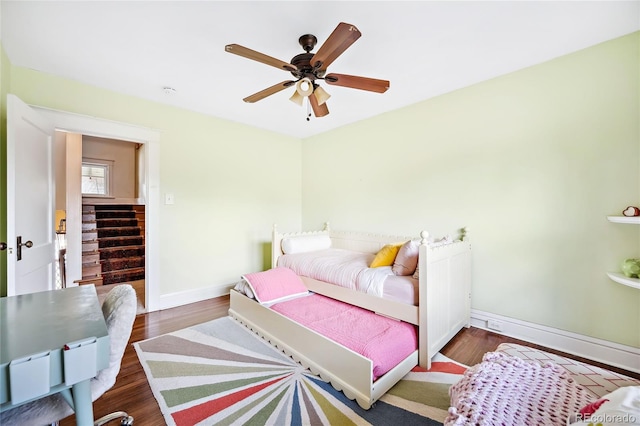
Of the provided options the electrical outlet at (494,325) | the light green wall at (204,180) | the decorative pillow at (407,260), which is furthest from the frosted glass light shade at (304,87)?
the electrical outlet at (494,325)

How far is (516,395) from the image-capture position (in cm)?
93

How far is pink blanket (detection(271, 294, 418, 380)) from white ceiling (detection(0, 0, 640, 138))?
2.10m

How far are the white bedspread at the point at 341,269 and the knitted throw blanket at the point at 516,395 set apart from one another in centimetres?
111

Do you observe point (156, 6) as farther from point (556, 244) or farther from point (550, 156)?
point (556, 244)

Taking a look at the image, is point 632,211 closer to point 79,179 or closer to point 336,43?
point 336,43

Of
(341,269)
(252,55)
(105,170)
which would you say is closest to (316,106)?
(252,55)

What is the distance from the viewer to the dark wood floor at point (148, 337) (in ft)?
4.85

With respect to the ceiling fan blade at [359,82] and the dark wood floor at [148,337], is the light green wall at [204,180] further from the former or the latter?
the ceiling fan blade at [359,82]

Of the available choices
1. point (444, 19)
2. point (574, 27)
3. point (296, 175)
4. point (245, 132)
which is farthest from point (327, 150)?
point (574, 27)

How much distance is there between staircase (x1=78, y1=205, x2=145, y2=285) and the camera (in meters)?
4.09

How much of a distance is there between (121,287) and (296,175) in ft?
10.8

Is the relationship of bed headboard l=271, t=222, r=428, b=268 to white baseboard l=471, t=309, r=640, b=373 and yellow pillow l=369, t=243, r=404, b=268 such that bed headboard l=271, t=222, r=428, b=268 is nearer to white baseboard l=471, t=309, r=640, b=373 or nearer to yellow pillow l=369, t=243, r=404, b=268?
yellow pillow l=369, t=243, r=404, b=268

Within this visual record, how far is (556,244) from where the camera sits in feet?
6.86

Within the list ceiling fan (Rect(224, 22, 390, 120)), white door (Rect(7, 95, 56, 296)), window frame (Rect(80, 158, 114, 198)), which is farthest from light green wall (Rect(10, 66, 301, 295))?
window frame (Rect(80, 158, 114, 198))
